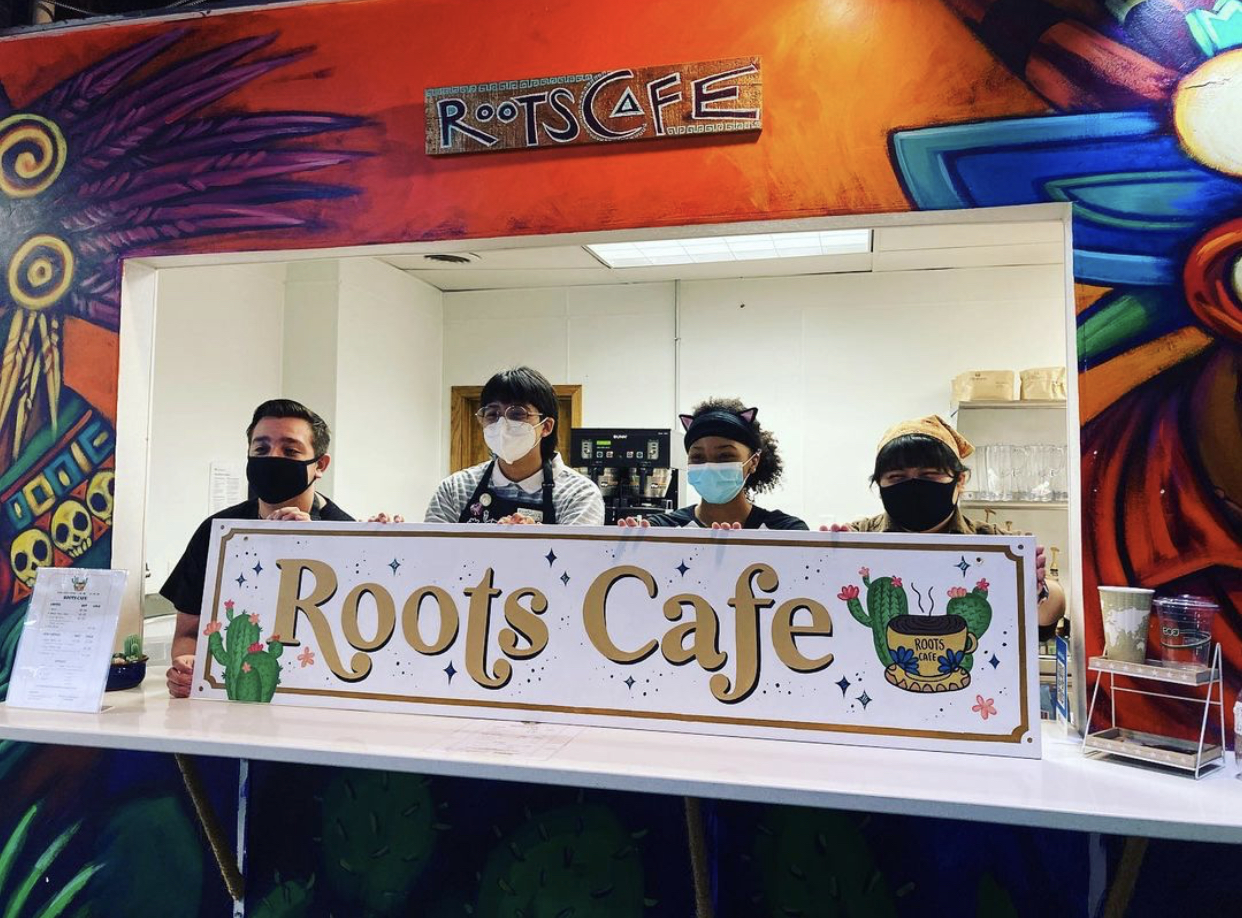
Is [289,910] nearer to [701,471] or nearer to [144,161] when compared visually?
[701,471]

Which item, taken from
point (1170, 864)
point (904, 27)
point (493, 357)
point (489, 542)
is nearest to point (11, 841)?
point (489, 542)

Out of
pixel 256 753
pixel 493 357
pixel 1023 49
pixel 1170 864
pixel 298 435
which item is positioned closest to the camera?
pixel 256 753

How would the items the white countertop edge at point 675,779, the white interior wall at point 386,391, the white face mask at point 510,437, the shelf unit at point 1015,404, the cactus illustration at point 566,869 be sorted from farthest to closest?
the white interior wall at point 386,391 → the shelf unit at point 1015,404 → the white face mask at point 510,437 → the cactus illustration at point 566,869 → the white countertop edge at point 675,779

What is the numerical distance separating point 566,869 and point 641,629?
674 mm

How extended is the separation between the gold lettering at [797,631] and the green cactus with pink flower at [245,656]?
1.14 m

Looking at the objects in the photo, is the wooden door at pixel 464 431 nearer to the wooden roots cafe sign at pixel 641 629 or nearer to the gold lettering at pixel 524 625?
the wooden roots cafe sign at pixel 641 629

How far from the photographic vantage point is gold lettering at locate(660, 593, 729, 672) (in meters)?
1.74

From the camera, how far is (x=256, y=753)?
1.59 meters

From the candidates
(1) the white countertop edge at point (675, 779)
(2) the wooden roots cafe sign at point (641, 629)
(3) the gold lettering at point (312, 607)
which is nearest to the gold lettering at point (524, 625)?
(2) the wooden roots cafe sign at point (641, 629)

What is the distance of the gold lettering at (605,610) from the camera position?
1773 mm

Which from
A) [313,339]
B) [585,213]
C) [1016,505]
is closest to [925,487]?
[585,213]

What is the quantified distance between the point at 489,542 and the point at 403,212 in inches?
36.5

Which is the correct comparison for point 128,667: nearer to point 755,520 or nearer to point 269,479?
point 269,479

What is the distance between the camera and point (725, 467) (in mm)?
2188
